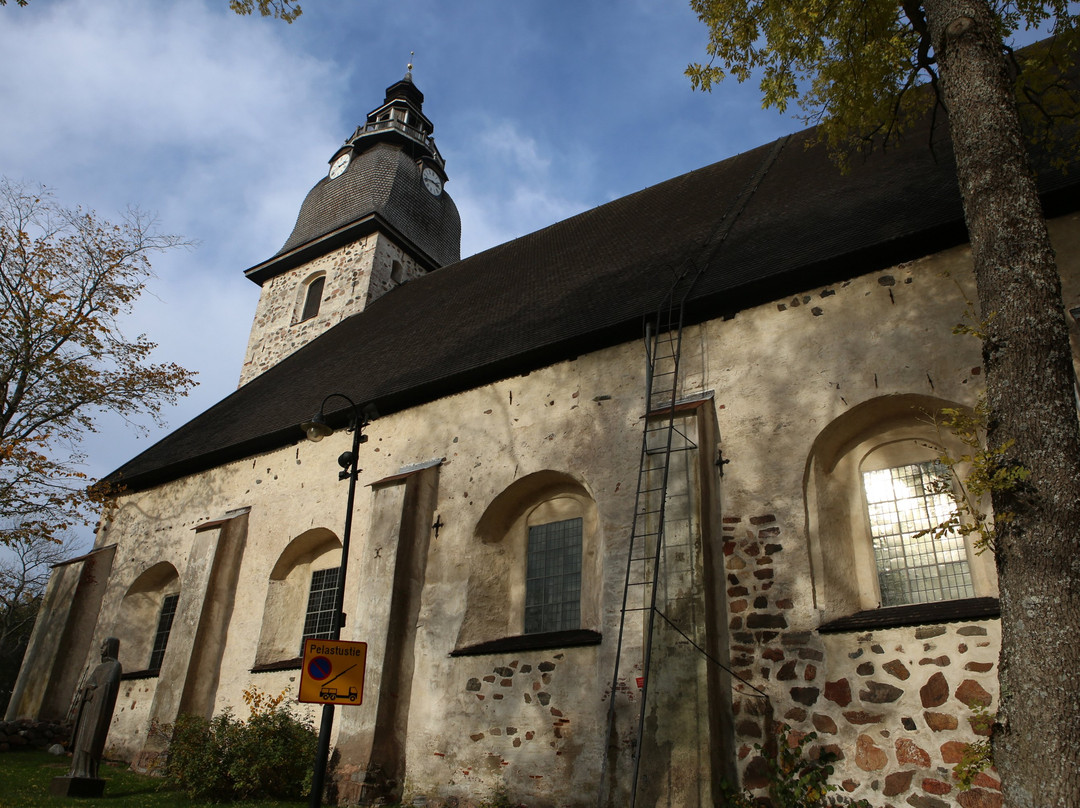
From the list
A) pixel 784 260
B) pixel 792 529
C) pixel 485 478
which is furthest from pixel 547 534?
pixel 784 260

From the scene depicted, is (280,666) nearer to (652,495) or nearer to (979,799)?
(652,495)

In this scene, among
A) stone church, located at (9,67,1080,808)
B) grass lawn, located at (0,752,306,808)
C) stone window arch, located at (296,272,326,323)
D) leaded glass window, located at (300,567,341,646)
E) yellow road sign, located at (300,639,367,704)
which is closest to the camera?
stone church, located at (9,67,1080,808)

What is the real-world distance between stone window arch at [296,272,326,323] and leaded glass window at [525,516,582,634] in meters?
13.8

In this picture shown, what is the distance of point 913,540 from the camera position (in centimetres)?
730

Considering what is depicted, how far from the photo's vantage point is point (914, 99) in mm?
8414

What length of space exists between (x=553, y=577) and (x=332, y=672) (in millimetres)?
3012

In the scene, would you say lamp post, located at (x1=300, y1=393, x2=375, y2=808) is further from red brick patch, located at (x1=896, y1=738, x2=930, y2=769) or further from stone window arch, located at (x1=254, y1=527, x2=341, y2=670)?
red brick patch, located at (x1=896, y1=738, x2=930, y2=769)

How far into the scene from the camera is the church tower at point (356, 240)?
21094mm

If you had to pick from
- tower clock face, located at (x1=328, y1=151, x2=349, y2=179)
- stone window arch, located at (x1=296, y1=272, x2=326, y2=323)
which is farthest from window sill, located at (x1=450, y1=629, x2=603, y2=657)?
tower clock face, located at (x1=328, y1=151, x2=349, y2=179)

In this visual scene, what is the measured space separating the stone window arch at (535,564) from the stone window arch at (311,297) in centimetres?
1346

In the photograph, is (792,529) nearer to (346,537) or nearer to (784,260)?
(784,260)

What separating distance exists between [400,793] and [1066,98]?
386 inches

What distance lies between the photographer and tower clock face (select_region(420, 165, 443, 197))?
80.1 feet

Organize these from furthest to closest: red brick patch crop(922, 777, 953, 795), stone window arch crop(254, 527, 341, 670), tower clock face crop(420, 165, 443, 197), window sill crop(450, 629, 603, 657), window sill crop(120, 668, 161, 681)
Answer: tower clock face crop(420, 165, 443, 197), window sill crop(120, 668, 161, 681), stone window arch crop(254, 527, 341, 670), window sill crop(450, 629, 603, 657), red brick patch crop(922, 777, 953, 795)
